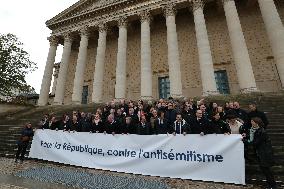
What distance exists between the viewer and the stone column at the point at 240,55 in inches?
667

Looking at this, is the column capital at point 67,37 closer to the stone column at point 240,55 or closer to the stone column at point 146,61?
the stone column at point 146,61

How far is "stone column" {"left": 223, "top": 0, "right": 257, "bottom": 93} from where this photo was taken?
17.0 m

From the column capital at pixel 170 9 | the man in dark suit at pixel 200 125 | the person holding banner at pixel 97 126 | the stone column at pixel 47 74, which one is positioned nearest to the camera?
the man in dark suit at pixel 200 125

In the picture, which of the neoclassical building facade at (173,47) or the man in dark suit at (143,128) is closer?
the man in dark suit at (143,128)

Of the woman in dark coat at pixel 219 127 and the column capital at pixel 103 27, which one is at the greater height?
the column capital at pixel 103 27

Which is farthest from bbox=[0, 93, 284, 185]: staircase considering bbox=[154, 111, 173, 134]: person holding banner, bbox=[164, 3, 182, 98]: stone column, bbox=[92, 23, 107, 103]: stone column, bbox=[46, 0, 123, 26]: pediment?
bbox=[46, 0, 123, 26]: pediment

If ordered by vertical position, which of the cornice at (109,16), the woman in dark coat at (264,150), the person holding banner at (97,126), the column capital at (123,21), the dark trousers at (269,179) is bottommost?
the dark trousers at (269,179)

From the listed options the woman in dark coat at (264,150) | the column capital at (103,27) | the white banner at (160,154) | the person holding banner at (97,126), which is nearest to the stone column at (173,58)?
the column capital at (103,27)

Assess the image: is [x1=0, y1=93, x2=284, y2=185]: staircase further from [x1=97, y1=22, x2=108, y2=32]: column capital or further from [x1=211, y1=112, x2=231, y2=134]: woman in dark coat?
[x1=97, y1=22, x2=108, y2=32]: column capital

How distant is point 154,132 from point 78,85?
17080 mm

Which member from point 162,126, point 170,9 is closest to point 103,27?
point 170,9

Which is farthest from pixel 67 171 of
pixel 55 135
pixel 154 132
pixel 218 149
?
pixel 218 149

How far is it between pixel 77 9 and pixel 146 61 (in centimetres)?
1216

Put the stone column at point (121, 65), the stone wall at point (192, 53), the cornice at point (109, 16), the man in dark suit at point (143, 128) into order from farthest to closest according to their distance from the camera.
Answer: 1. the cornice at point (109, 16)
2. the stone wall at point (192, 53)
3. the stone column at point (121, 65)
4. the man in dark suit at point (143, 128)
